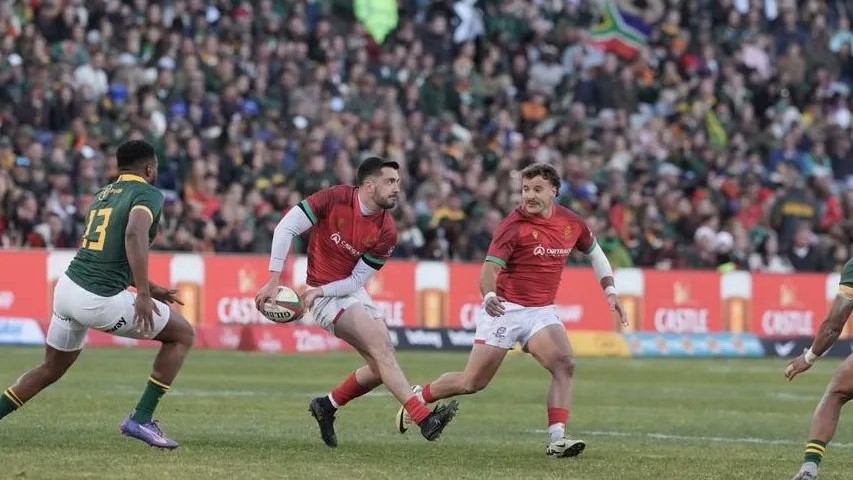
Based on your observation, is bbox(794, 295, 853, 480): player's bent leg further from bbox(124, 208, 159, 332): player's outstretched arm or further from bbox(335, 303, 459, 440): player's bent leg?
bbox(124, 208, 159, 332): player's outstretched arm

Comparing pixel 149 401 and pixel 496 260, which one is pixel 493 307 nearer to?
pixel 496 260

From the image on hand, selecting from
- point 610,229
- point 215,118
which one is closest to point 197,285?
point 215,118

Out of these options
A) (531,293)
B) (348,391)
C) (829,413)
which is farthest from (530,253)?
(829,413)

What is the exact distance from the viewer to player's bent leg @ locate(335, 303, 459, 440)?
13258 mm

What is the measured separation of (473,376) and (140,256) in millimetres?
3174

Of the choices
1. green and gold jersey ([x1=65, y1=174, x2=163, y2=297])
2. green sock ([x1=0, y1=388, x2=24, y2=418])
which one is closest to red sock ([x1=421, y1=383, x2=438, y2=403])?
green and gold jersey ([x1=65, y1=174, x2=163, y2=297])

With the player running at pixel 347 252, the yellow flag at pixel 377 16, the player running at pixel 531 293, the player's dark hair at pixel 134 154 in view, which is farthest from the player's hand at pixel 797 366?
the yellow flag at pixel 377 16

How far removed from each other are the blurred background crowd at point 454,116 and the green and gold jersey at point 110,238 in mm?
15162

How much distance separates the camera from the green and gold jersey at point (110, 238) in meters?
12.7

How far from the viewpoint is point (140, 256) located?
12.4 m

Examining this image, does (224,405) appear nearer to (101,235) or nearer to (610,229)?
(101,235)

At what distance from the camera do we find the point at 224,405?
18.0 meters

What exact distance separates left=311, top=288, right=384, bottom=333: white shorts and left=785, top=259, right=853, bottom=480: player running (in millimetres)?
3752

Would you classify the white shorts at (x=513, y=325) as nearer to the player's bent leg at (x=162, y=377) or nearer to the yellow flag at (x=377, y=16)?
the player's bent leg at (x=162, y=377)
